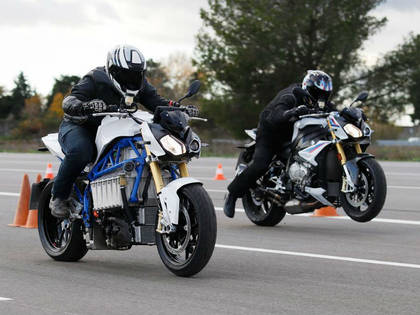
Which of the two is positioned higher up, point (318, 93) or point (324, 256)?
point (318, 93)

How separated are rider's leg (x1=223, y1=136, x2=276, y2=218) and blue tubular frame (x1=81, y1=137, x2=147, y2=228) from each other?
376 cm

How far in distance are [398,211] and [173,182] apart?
691 centimetres

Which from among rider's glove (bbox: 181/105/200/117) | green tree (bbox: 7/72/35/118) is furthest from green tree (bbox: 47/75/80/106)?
rider's glove (bbox: 181/105/200/117)

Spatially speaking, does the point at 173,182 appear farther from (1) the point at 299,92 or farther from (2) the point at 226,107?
(2) the point at 226,107

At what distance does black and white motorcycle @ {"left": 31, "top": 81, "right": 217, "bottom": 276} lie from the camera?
6.87 m

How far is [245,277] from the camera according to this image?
23.5 ft

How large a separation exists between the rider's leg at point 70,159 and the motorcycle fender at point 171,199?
1043mm

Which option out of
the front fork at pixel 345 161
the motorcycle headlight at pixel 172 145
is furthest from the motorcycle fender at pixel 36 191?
the front fork at pixel 345 161

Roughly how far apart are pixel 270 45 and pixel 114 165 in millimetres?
44322

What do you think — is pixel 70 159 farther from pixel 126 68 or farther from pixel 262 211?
pixel 262 211

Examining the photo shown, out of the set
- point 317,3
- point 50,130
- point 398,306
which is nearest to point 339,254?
point 398,306

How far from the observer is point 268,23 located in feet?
167

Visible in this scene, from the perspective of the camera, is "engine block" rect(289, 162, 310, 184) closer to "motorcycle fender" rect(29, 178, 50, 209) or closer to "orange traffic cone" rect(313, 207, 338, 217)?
"orange traffic cone" rect(313, 207, 338, 217)

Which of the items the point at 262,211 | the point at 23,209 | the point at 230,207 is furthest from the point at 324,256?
the point at 23,209
